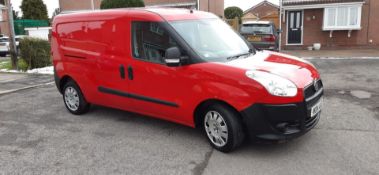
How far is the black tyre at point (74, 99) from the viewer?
20.9 ft

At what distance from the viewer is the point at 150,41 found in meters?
5.12

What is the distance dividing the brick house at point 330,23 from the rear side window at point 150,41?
16091 millimetres

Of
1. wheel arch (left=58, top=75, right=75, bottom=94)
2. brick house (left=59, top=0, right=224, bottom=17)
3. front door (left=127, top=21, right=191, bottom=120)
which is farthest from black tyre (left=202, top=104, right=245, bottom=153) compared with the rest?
brick house (left=59, top=0, right=224, bottom=17)

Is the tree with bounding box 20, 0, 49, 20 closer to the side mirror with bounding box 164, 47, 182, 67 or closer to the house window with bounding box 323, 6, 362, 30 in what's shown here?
the house window with bounding box 323, 6, 362, 30

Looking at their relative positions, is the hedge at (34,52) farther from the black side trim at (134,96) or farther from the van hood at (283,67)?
the van hood at (283,67)

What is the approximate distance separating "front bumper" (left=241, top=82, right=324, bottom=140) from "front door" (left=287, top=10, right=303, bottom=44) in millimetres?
16842

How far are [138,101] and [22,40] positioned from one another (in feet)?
30.3

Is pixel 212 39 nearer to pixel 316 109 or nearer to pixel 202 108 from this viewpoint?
pixel 202 108

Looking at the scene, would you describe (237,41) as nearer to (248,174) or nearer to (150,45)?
(150,45)

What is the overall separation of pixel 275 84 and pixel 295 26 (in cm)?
1718

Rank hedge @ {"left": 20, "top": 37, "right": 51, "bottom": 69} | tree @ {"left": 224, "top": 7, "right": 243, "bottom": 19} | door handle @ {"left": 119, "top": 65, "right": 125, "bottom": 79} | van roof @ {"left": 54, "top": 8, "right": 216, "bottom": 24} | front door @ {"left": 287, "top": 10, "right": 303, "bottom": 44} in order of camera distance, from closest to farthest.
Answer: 1. van roof @ {"left": 54, "top": 8, "right": 216, "bottom": 24}
2. door handle @ {"left": 119, "top": 65, "right": 125, "bottom": 79}
3. hedge @ {"left": 20, "top": 37, "right": 51, "bottom": 69}
4. front door @ {"left": 287, "top": 10, "right": 303, "bottom": 44}
5. tree @ {"left": 224, "top": 7, "right": 243, "bottom": 19}

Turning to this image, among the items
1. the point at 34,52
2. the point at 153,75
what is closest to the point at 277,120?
the point at 153,75

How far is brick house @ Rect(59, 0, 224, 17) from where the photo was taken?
27.1m

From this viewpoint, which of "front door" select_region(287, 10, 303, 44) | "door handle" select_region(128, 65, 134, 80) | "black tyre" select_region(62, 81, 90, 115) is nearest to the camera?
"door handle" select_region(128, 65, 134, 80)
